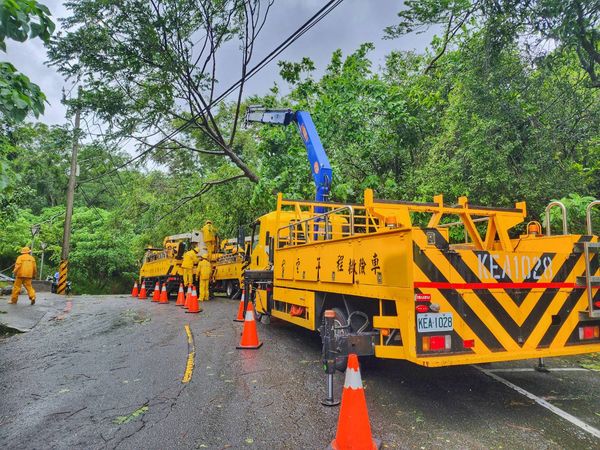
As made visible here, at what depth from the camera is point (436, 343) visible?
3.88 m

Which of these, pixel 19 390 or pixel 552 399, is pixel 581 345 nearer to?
pixel 552 399

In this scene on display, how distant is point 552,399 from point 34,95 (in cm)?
588

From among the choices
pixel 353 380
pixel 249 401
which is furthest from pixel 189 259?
pixel 353 380

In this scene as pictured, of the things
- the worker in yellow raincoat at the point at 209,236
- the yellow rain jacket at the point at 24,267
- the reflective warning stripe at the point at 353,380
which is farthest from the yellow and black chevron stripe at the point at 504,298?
the worker in yellow raincoat at the point at 209,236

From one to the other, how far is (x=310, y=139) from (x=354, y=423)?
26.2ft

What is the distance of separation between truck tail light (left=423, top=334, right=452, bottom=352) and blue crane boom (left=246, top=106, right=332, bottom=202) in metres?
5.71

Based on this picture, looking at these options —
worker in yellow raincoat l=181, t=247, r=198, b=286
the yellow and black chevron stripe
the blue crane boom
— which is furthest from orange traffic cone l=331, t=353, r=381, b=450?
worker in yellow raincoat l=181, t=247, r=198, b=286

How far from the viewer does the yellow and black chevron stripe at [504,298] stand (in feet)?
13.0

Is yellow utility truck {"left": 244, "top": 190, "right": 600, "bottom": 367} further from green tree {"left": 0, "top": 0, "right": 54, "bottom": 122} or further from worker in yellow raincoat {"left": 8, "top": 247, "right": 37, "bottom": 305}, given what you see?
worker in yellow raincoat {"left": 8, "top": 247, "right": 37, "bottom": 305}

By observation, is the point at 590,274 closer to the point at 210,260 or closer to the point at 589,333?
the point at 589,333

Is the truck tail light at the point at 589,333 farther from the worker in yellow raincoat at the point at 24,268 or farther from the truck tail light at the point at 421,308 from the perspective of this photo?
the worker in yellow raincoat at the point at 24,268

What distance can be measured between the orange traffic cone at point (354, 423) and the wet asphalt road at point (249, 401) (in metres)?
0.29

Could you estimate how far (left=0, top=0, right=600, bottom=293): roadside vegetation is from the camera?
379 inches

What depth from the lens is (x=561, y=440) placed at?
3.47 m
